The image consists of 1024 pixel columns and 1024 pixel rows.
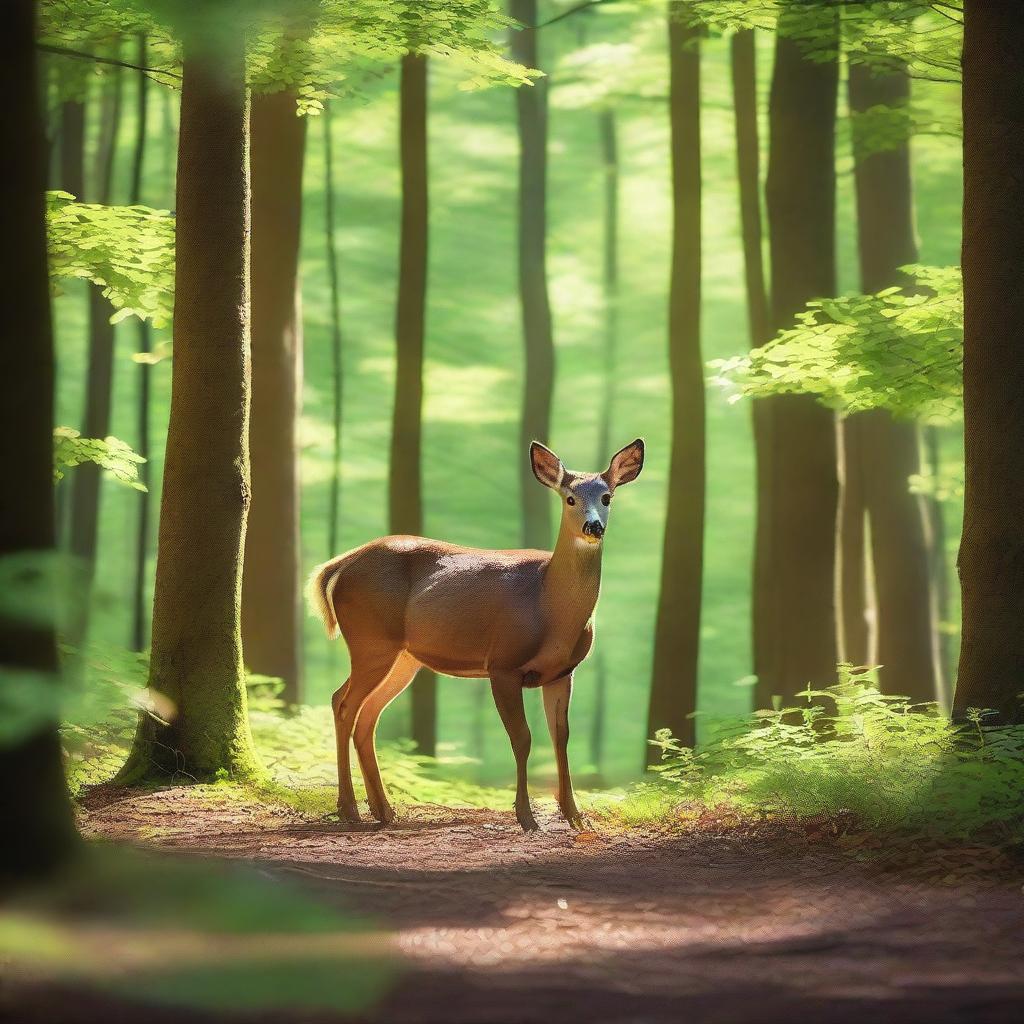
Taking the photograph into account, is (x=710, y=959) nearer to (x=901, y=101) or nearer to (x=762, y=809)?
(x=762, y=809)

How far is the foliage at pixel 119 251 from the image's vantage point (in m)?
10.3

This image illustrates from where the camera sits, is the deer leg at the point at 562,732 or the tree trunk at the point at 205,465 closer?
the deer leg at the point at 562,732

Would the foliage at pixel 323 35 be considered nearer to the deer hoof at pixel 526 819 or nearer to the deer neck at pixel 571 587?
the deer neck at pixel 571 587

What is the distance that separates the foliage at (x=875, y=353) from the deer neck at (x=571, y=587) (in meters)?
2.47

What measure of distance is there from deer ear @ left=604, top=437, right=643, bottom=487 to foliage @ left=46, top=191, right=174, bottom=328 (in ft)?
13.2

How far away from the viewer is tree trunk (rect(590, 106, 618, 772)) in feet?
92.5

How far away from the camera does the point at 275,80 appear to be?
10.5 meters

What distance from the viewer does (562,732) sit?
887 cm

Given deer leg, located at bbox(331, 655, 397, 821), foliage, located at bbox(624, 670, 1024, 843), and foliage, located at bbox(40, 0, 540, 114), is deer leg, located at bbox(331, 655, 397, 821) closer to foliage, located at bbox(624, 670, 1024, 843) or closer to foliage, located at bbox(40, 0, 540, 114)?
foliage, located at bbox(624, 670, 1024, 843)

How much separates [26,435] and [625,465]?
14.2 ft

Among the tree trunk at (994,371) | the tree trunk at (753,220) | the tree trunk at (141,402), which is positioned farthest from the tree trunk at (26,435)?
the tree trunk at (753,220)

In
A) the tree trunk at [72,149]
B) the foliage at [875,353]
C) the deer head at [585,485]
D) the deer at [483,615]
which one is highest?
the tree trunk at [72,149]

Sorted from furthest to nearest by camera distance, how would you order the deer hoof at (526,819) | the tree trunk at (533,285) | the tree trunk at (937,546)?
the tree trunk at (937,546) < the tree trunk at (533,285) < the deer hoof at (526,819)

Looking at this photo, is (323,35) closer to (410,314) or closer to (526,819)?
(526,819)
